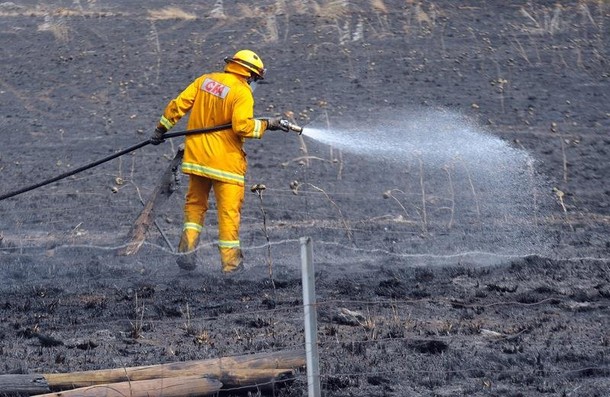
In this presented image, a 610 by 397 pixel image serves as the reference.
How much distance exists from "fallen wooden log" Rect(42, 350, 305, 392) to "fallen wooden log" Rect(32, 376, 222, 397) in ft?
0.34

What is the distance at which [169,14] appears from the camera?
17.9 m

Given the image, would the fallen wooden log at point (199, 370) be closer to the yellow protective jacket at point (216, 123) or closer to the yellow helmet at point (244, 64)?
the yellow protective jacket at point (216, 123)

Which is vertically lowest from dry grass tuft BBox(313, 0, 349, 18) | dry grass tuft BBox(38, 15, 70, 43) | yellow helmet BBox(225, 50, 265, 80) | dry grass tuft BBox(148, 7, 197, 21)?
dry grass tuft BBox(38, 15, 70, 43)

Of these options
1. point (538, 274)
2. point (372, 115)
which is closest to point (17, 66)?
point (372, 115)

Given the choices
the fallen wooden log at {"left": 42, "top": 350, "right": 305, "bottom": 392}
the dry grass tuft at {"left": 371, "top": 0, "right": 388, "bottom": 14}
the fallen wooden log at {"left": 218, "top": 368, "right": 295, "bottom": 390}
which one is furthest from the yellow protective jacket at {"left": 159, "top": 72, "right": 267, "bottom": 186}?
the dry grass tuft at {"left": 371, "top": 0, "right": 388, "bottom": 14}

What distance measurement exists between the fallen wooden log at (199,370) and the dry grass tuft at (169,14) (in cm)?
1194

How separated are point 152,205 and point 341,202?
8.53ft

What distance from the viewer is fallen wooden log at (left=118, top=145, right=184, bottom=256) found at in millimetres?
10500

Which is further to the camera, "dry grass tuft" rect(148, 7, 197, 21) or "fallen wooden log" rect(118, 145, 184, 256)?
"dry grass tuft" rect(148, 7, 197, 21)

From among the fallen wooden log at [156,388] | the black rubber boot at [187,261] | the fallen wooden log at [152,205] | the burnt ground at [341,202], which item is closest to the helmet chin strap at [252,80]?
the fallen wooden log at [152,205]

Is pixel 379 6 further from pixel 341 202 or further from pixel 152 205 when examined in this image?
pixel 152 205

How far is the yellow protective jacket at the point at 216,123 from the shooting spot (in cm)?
997

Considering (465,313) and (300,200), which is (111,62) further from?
(465,313)

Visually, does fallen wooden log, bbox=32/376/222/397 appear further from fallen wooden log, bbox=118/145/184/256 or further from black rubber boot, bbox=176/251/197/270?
fallen wooden log, bbox=118/145/184/256
